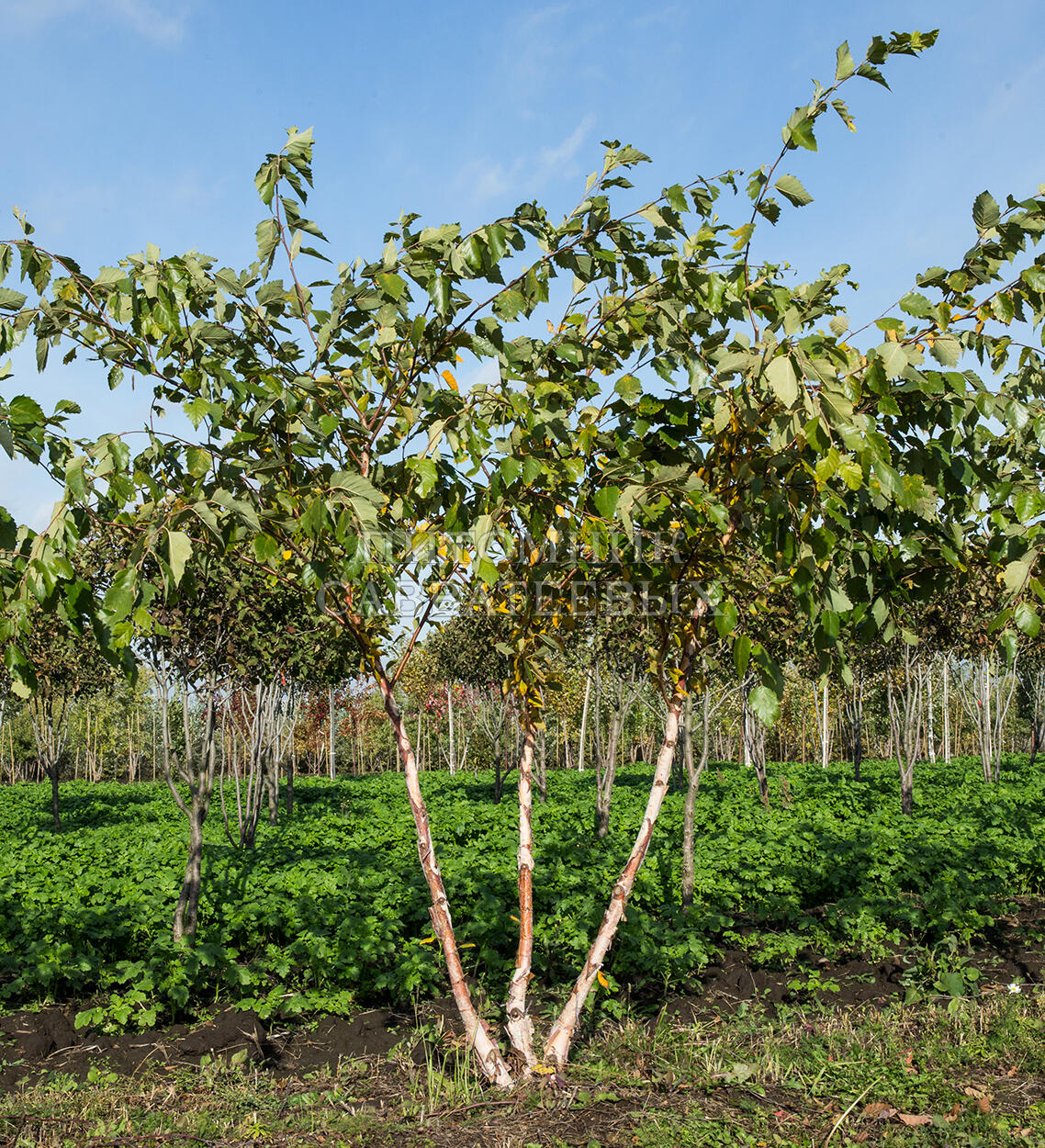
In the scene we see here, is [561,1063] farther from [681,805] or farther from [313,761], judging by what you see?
[313,761]

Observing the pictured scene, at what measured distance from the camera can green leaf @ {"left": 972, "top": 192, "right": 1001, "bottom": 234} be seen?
286cm

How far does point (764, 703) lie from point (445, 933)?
6.23 ft

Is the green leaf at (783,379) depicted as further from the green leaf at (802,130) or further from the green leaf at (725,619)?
the green leaf at (802,130)

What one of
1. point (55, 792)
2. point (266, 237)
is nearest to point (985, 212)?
point (266, 237)

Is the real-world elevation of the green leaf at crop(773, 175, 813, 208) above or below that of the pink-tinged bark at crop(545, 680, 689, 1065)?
above

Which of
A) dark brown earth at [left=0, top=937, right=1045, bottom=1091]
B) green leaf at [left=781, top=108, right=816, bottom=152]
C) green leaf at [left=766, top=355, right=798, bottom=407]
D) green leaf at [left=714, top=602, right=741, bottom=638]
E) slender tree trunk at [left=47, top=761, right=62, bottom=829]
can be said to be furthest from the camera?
slender tree trunk at [left=47, top=761, right=62, bottom=829]

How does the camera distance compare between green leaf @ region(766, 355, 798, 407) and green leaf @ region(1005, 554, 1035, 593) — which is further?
green leaf @ region(1005, 554, 1035, 593)

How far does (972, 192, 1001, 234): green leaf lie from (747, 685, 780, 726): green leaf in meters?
1.79

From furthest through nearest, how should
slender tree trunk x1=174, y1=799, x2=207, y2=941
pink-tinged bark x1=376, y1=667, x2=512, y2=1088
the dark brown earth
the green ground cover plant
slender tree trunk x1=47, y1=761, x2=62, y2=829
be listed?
slender tree trunk x1=47, y1=761, x2=62, y2=829 < slender tree trunk x1=174, y1=799, x2=207, y2=941 < the green ground cover plant < the dark brown earth < pink-tinged bark x1=376, y1=667, x2=512, y2=1088

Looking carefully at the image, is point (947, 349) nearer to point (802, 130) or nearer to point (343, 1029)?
point (802, 130)

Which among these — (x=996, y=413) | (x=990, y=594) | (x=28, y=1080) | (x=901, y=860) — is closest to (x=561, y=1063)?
(x=28, y=1080)

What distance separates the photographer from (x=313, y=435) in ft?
10.9

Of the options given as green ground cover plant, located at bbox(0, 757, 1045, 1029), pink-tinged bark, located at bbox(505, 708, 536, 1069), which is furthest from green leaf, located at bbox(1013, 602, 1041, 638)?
green ground cover plant, located at bbox(0, 757, 1045, 1029)

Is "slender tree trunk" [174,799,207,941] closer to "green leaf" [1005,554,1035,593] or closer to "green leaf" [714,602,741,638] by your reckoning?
"green leaf" [714,602,741,638]
